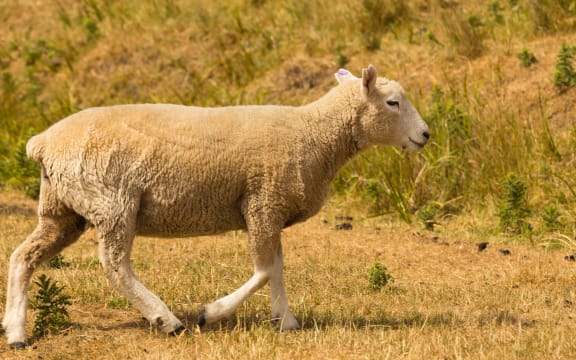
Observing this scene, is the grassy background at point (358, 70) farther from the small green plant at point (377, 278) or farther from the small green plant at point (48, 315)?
the small green plant at point (48, 315)

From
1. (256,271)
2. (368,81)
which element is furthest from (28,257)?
(368,81)

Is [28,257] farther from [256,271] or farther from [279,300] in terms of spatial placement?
[279,300]

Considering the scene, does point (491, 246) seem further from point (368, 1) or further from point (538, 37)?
point (368, 1)

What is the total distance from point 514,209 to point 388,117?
11.3 feet

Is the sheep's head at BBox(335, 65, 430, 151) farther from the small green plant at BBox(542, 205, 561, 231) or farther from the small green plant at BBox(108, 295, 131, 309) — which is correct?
the small green plant at BBox(542, 205, 561, 231)

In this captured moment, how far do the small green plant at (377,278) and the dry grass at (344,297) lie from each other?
89 mm

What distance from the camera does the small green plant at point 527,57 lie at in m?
11.6

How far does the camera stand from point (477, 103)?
1061 centimetres

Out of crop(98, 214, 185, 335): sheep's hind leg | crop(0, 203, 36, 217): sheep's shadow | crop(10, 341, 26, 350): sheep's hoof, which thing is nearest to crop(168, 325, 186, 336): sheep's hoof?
crop(98, 214, 185, 335): sheep's hind leg

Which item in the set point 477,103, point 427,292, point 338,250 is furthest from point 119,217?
point 477,103

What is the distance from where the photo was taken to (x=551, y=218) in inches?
344

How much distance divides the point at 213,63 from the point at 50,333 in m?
9.36

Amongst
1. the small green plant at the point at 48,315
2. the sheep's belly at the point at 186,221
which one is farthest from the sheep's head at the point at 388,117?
the small green plant at the point at 48,315

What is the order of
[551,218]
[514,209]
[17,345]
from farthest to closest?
1. [514,209]
2. [551,218]
3. [17,345]
